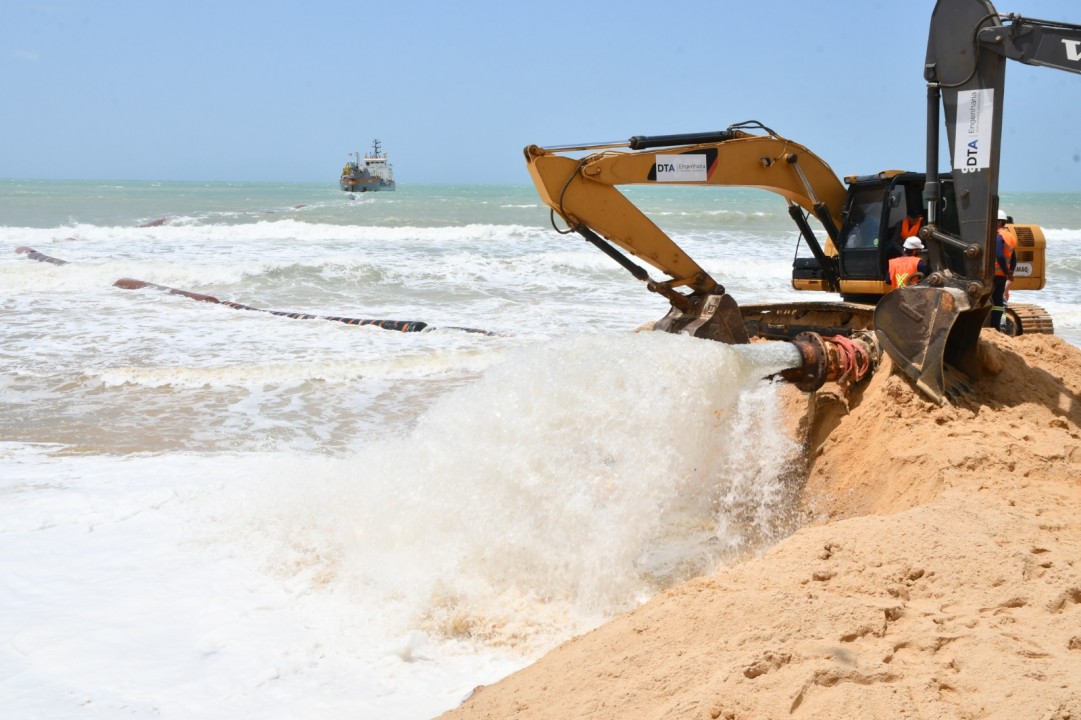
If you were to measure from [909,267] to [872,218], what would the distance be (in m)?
1.25

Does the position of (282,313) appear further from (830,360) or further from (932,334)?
(932,334)

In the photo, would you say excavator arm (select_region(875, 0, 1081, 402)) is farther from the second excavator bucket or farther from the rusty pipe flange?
the second excavator bucket

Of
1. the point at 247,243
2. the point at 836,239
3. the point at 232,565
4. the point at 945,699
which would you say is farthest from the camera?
the point at 247,243

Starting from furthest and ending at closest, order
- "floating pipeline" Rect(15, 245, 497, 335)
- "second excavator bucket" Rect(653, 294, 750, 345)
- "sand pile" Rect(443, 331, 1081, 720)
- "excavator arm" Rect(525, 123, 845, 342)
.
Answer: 1. "floating pipeline" Rect(15, 245, 497, 335)
2. "excavator arm" Rect(525, 123, 845, 342)
3. "second excavator bucket" Rect(653, 294, 750, 345)
4. "sand pile" Rect(443, 331, 1081, 720)

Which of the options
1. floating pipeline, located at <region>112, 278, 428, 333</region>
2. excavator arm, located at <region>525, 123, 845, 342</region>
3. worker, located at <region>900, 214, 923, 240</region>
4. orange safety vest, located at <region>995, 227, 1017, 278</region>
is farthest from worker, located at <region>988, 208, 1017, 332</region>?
floating pipeline, located at <region>112, 278, 428, 333</region>

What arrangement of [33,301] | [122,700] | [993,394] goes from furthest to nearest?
[33,301] → [993,394] → [122,700]

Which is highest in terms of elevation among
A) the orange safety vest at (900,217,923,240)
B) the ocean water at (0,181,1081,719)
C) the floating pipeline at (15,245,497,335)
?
the orange safety vest at (900,217,923,240)

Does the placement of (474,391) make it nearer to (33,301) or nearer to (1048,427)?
(1048,427)

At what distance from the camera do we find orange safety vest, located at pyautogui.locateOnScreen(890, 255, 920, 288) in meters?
6.24

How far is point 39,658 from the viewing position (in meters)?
3.56

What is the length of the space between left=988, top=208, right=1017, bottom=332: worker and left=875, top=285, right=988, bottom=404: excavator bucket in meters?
1.70

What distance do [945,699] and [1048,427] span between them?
2.94 m

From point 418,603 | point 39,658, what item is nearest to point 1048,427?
point 418,603

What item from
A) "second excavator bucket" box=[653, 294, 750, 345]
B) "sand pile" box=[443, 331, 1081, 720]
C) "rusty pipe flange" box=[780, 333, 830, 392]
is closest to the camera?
"sand pile" box=[443, 331, 1081, 720]
